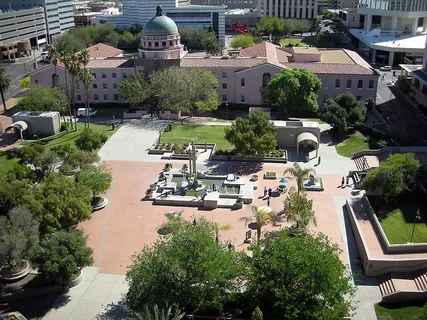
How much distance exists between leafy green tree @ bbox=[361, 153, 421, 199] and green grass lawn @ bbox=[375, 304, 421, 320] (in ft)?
49.6

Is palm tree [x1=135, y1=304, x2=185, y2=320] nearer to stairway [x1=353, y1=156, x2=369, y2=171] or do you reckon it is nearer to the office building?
stairway [x1=353, y1=156, x2=369, y2=171]

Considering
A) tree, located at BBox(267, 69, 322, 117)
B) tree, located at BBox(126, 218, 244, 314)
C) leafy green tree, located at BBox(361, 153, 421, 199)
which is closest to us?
tree, located at BBox(126, 218, 244, 314)

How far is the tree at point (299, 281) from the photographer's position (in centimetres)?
3111

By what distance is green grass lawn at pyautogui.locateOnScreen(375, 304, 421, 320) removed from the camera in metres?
36.0

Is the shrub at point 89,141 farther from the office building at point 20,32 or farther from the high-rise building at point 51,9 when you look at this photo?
the high-rise building at point 51,9

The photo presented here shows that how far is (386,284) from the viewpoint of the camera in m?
39.3

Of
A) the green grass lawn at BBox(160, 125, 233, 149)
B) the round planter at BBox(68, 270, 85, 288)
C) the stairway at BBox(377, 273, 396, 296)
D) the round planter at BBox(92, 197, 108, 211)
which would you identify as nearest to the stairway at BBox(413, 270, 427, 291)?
the stairway at BBox(377, 273, 396, 296)

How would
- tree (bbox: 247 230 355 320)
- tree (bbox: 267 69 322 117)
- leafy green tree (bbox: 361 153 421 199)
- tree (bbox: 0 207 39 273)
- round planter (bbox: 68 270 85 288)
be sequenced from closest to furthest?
tree (bbox: 247 230 355 320)
tree (bbox: 0 207 39 273)
round planter (bbox: 68 270 85 288)
leafy green tree (bbox: 361 153 421 199)
tree (bbox: 267 69 322 117)

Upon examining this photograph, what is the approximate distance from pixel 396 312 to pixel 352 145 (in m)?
35.0

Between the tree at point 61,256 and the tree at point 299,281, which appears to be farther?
the tree at point 61,256

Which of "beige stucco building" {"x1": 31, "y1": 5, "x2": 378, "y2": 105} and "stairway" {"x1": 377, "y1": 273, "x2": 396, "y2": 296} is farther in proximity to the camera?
"beige stucco building" {"x1": 31, "y1": 5, "x2": 378, "y2": 105}

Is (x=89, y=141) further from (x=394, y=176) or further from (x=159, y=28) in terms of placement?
(x=394, y=176)

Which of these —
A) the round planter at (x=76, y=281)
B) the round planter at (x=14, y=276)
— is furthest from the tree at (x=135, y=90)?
the round planter at (x=76, y=281)

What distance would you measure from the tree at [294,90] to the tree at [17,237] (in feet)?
157
